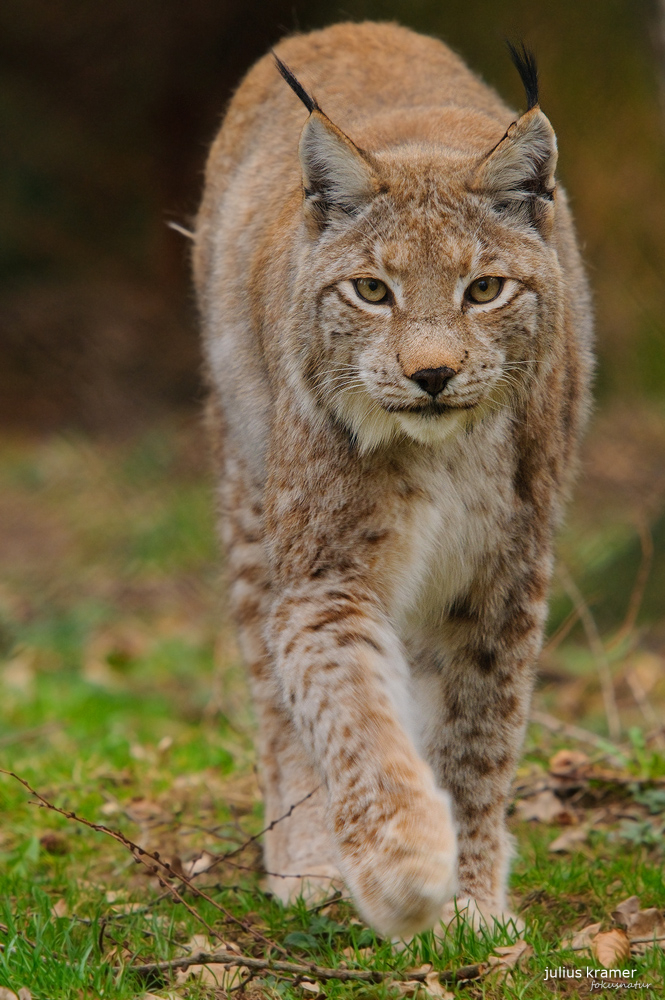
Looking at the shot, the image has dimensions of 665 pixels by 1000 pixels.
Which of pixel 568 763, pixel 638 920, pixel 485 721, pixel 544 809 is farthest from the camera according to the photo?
pixel 568 763

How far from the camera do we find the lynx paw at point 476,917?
10.4 ft

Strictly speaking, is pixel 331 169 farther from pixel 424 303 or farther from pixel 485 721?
pixel 485 721

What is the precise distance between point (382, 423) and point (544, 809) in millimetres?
1814

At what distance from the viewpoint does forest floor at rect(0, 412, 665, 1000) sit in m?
2.98

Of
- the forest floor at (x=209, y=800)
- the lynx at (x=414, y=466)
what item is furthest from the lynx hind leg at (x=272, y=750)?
the forest floor at (x=209, y=800)

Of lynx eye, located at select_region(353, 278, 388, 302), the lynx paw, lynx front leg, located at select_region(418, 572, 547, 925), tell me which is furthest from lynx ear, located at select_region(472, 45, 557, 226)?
the lynx paw

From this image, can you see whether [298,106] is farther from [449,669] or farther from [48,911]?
[48,911]

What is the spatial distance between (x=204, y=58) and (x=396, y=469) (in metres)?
9.88

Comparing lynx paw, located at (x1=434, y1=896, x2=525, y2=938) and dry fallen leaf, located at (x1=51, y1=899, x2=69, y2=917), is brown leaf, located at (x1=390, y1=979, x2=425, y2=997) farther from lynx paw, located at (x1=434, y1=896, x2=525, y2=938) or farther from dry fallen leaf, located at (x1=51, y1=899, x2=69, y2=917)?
dry fallen leaf, located at (x1=51, y1=899, x2=69, y2=917)

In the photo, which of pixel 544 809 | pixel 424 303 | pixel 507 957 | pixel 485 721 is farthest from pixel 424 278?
pixel 544 809

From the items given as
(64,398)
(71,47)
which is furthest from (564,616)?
(71,47)

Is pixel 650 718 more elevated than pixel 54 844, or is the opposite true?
pixel 650 718

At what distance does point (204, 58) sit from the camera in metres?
12.0

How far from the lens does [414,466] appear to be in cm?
314
